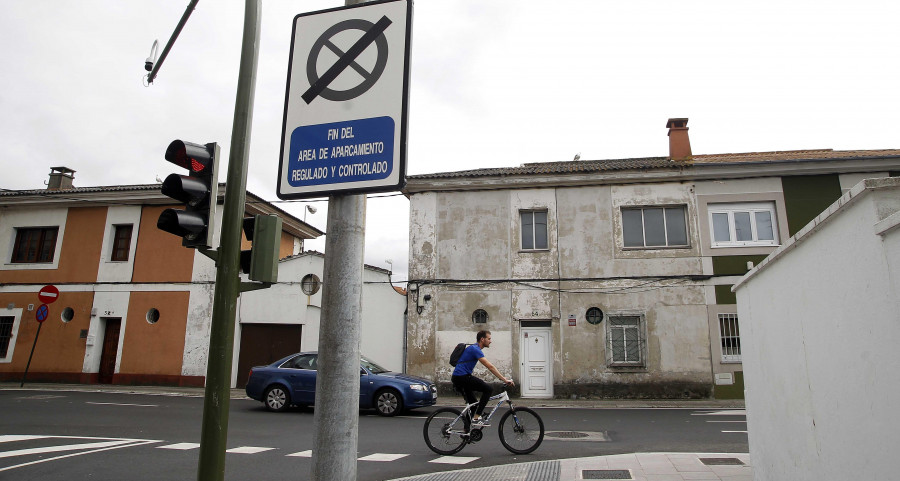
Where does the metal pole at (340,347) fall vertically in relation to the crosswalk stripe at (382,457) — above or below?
above

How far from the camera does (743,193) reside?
1775cm

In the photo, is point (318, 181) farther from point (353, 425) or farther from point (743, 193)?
point (743, 193)

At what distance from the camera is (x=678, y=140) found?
66.0ft

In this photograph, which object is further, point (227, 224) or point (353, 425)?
point (227, 224)

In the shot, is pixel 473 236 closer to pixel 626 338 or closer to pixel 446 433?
pixel 626 338

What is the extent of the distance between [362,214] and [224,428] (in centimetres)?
161

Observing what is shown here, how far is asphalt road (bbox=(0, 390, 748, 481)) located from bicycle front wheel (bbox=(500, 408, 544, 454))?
171mm

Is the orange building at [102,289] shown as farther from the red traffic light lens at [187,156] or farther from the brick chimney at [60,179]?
the red traffic light lens at [187,156]

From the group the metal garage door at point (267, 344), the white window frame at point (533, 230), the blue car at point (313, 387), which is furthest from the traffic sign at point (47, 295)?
the white window frame at point (533, 230)

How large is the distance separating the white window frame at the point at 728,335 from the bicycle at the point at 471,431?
11.1m

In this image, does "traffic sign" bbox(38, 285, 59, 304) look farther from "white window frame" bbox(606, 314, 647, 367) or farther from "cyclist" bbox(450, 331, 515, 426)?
"white window frame" bbox(606, 314, 647, 367)

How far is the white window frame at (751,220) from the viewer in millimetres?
17469

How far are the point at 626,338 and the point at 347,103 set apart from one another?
1653 centimetres

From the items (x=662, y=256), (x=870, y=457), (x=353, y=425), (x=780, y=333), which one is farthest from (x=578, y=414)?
(x=353, y=425)
